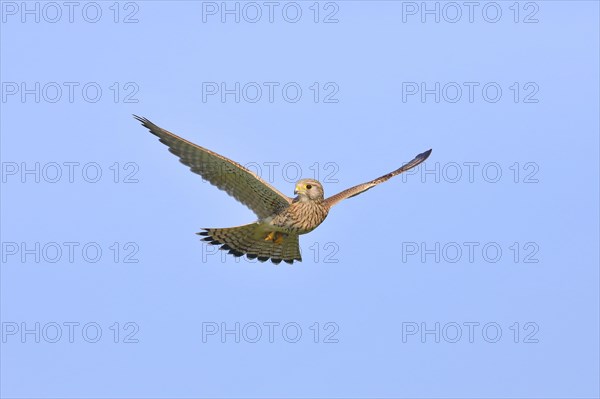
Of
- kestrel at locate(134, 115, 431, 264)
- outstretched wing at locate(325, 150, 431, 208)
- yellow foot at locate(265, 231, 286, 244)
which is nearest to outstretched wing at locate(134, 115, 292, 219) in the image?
kestrel at locate(134, 115, 431, 264)

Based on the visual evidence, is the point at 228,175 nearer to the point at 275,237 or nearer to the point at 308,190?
the point at 308,190

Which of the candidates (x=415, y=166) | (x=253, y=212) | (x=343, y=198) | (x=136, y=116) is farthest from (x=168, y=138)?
(x=415, y=166)

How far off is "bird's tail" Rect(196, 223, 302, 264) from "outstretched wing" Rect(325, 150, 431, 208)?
0.91 metres

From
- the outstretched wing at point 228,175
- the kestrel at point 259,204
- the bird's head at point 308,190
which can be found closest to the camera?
the outstretched wing at point 228,175

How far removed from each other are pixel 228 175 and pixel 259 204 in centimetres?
81

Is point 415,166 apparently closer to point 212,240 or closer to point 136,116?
point 212,240

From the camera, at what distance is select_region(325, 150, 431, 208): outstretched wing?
20250 mm

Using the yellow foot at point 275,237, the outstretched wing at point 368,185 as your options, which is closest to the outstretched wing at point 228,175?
the yellow foot at point 275,237

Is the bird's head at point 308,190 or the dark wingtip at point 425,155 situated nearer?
the bird's head at point 308,190

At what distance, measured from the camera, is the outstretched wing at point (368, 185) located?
20250mm

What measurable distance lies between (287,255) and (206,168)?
2.68m

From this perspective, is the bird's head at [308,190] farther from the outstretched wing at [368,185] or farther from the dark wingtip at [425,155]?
the dark wingtip at [425,155]

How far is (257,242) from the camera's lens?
2089cm

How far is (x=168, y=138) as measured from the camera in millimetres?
→ 18922
